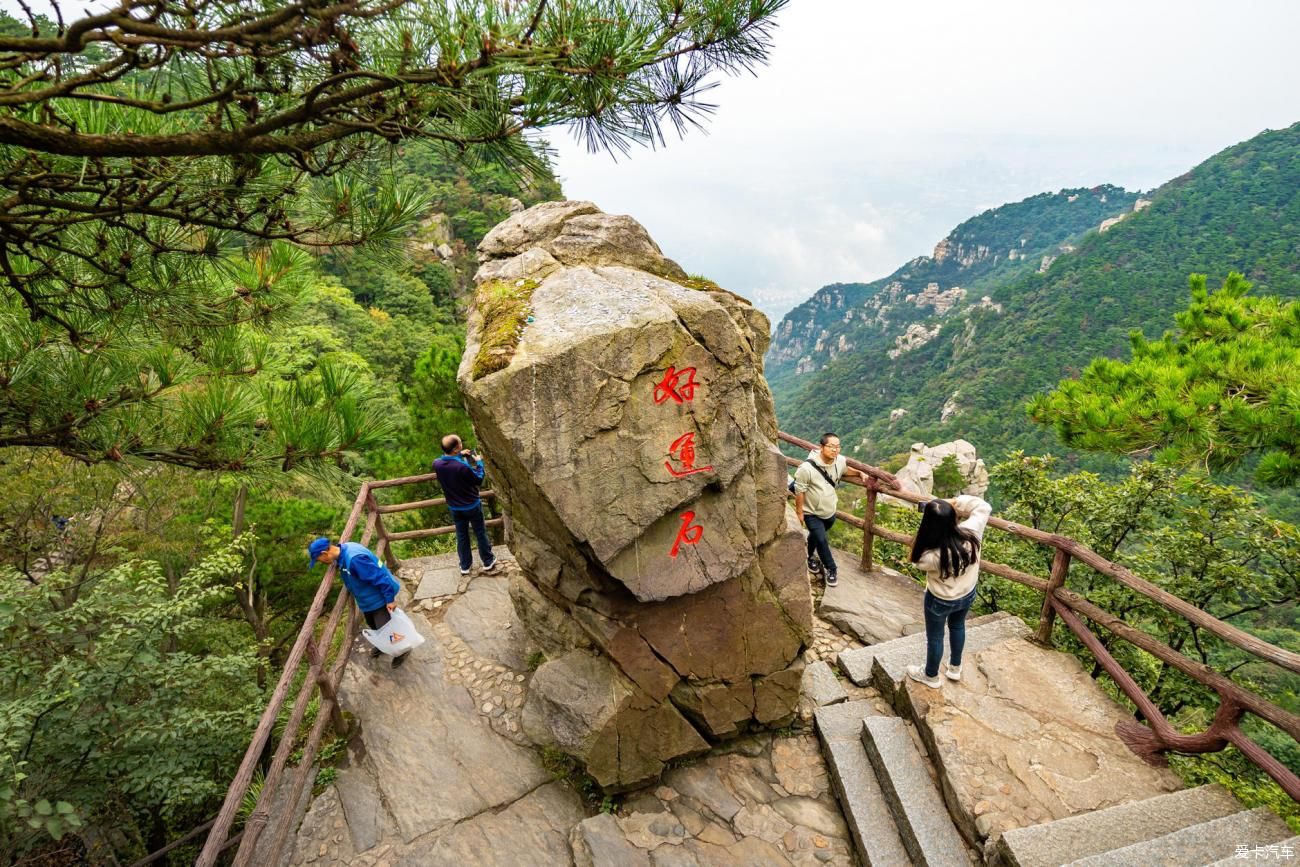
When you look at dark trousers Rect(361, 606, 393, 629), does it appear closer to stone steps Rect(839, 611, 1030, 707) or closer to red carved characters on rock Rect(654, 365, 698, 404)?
red carved characters on rock Rect(654, 365, 698, 404)

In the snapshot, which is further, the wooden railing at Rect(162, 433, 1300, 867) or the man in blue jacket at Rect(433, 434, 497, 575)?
the man in blue jacket at Rect(433, 434, 497, 575)

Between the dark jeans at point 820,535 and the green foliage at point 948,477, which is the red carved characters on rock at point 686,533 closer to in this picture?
the dark jeans at point 820,535

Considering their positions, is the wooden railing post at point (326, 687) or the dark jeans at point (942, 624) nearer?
the dark jeans at point (942, 624)

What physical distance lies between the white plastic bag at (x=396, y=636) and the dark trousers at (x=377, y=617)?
0.09 feet

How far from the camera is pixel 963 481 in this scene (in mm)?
26547

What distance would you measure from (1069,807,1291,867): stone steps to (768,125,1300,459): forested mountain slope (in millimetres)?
32683

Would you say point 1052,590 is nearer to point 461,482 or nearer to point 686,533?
point 686,533

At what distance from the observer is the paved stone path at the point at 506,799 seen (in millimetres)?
3438

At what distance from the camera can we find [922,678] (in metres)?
3.93

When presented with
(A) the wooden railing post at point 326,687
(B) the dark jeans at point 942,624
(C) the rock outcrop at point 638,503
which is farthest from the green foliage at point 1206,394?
(A) the wooden railing post at point 326,687

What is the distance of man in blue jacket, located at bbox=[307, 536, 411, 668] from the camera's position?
13.9 ft

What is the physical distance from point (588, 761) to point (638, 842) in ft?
1.81

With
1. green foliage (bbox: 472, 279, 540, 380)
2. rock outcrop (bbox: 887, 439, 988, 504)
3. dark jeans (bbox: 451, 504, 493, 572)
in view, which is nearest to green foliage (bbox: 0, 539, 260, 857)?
dark jeans (bbox: 451, 504, 493, 572)

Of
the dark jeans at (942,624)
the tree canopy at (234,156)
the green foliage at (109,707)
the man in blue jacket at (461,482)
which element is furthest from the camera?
the man in blue jacket at (461,482)
